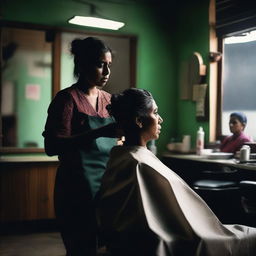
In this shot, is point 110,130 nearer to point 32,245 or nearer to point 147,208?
point 147,208

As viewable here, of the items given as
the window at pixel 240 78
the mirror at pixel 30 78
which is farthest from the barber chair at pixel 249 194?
the mirror at pixel 30 78

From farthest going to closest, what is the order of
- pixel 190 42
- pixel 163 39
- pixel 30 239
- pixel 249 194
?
pixel 163 39, pixel 190 42, pixel 30 239, pixel 249 194

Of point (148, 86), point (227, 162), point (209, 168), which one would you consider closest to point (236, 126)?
point (209, 168)

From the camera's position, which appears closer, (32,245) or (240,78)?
(32,245)

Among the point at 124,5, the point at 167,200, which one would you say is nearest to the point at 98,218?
the point at 167,200

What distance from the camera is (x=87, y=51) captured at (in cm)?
209

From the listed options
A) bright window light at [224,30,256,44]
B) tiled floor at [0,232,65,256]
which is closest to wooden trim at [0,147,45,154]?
tiled floor at [0,232,65,256]

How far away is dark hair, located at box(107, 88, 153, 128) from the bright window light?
254cm

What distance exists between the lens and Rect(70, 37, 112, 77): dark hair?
6.78 feet

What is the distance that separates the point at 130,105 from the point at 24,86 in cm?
287

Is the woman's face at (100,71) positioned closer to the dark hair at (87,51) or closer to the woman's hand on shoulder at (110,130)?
the dark hair at (87,51)

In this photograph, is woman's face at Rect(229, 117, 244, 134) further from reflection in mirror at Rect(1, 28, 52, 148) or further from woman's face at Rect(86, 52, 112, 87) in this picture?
woman's face at Rect(86, 52, 112, 87)

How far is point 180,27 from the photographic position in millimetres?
5211

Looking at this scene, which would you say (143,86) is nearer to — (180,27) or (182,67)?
(182,67)
